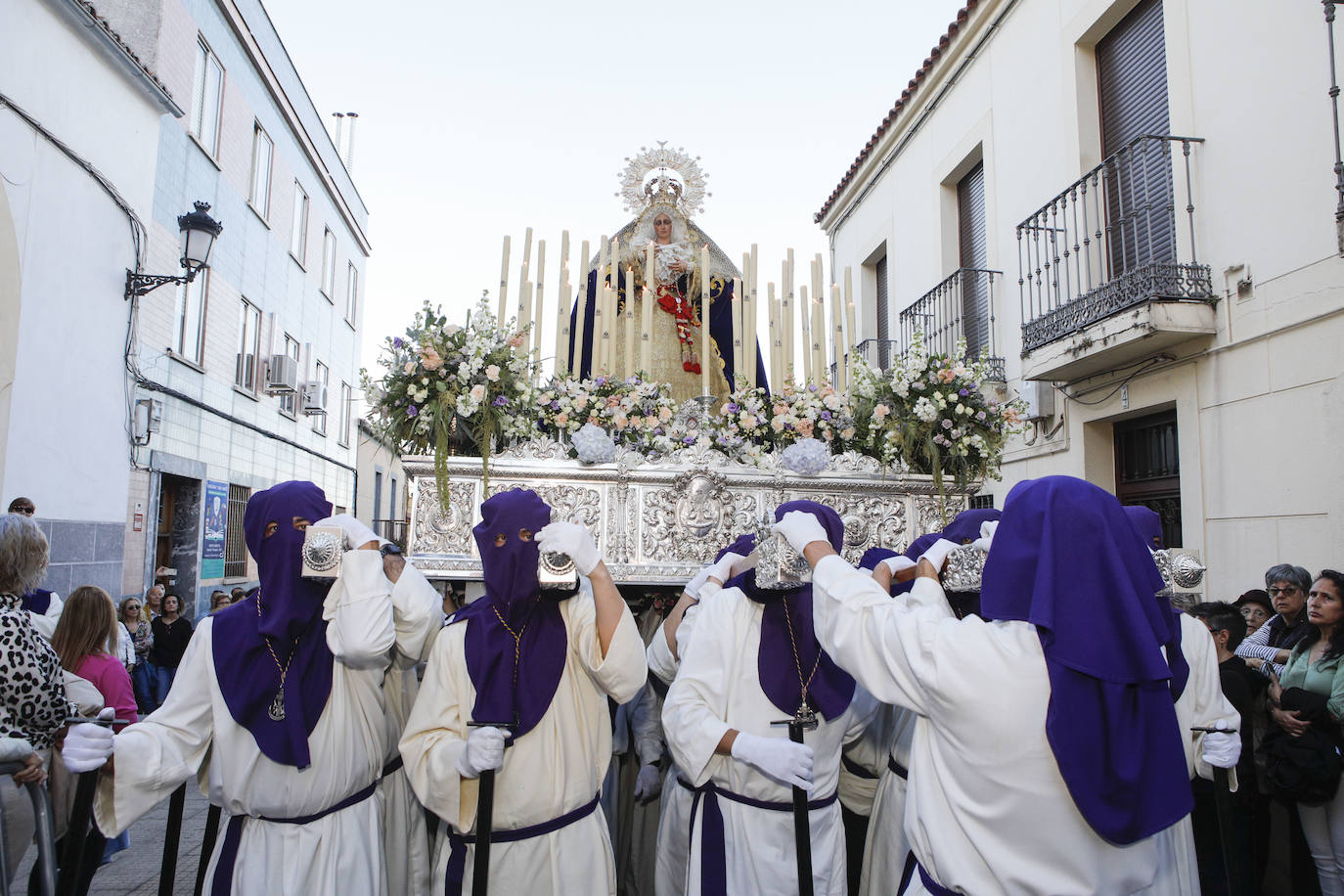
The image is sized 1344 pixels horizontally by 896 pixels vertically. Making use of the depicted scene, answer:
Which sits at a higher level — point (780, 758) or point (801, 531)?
point (801, 531)

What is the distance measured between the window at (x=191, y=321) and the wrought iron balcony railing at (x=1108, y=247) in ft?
30.0

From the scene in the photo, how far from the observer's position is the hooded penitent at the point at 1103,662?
1.74m

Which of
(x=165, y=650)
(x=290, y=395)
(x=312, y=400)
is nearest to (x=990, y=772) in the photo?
(x=165, y=650)

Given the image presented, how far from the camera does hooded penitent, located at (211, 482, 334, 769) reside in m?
2.47

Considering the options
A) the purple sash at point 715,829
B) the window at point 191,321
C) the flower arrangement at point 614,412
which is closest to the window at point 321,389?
the window at point 191,321

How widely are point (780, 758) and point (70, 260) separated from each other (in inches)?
292

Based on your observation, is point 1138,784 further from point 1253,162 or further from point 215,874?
point 1253,162

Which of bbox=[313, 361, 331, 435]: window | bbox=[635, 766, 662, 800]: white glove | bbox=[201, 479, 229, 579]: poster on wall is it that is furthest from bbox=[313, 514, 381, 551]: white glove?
bbox=[313, 361, 331, 435]: window

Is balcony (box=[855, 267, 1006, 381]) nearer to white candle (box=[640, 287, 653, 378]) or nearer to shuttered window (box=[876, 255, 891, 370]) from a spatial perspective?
shuttered window (box=[876, 255, 891, 370])

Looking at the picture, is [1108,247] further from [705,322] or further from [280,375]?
[280,375]

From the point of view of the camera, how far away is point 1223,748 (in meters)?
2.58

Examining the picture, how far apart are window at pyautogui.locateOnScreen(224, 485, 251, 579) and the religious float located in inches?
301

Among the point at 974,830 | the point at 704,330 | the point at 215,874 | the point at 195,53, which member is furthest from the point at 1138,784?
the point at 195,53

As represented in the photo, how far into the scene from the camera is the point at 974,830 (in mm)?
1912
